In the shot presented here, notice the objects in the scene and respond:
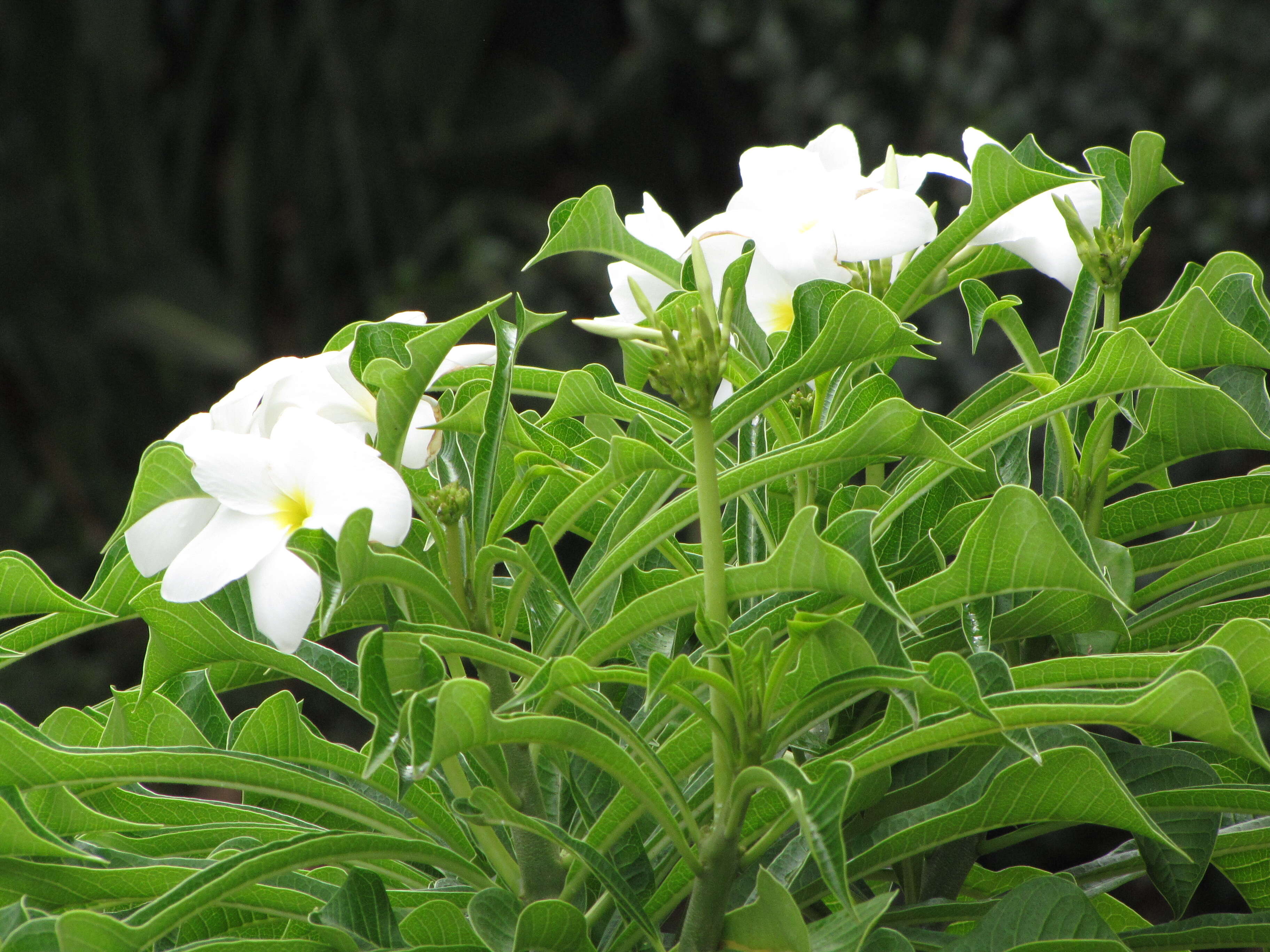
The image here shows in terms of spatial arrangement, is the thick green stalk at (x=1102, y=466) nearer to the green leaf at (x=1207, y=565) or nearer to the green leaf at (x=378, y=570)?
the green leaf at (x=1207, y=565)

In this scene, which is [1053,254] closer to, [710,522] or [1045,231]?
[1045,231]

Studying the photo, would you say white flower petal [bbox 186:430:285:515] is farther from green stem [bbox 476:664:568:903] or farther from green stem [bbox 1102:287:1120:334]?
green stem [bbox 1102:287:1120:334]

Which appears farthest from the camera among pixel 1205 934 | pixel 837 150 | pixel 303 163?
pixel 303 163

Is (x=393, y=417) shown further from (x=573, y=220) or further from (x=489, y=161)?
(x=489, y=161)

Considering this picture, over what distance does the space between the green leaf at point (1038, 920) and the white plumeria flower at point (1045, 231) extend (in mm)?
204

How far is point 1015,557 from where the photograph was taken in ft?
1.13

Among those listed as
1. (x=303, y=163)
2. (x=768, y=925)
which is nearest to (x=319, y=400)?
(x=768, y=925)

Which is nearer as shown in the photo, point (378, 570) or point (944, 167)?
point (378, 570)

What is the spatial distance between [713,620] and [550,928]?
10 centimetres

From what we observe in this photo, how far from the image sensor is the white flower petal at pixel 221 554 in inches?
13.7

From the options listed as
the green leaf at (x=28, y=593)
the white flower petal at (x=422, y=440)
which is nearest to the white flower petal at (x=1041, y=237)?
the white flower petal at (x=422, y=440)

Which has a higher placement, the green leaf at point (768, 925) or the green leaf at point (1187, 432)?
the green leaf at point (1187, 432)

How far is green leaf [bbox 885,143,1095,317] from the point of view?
1.27 ft

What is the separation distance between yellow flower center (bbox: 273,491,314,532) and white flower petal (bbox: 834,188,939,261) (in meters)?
0.20
